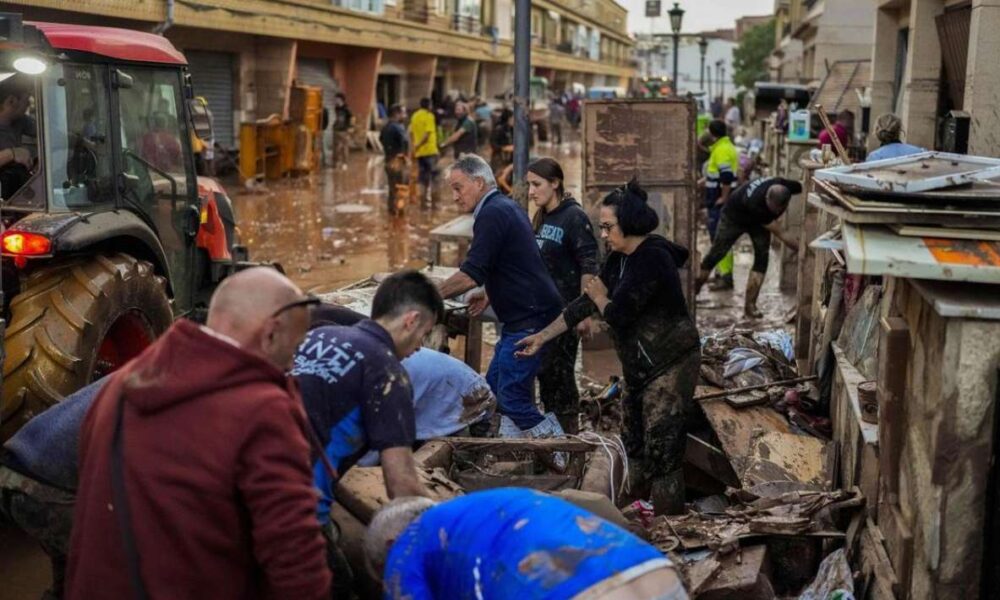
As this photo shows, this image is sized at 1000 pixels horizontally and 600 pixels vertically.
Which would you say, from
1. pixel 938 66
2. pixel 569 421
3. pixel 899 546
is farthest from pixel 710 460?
pixel 938 66

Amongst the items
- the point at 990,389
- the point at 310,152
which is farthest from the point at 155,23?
the point at 990,389

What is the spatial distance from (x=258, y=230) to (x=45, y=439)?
13.0 meters

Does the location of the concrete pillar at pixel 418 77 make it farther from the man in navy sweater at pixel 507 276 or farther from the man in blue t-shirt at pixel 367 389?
the man in blue t-shirt at pixel 367 389

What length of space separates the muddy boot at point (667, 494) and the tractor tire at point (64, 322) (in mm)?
2800

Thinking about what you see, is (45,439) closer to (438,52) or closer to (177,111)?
(177,111)

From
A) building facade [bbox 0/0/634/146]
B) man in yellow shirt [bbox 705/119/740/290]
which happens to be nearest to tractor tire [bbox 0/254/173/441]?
man in yellow shirt [bbox 705/119/740/290]

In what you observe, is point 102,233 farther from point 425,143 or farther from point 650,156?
point 425,143

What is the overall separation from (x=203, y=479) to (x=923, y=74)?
11.7m

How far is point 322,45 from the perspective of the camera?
28562 mm

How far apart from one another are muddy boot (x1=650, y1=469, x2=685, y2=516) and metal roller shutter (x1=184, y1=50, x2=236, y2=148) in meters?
19.1

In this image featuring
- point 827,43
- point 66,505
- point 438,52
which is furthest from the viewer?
point 438,52

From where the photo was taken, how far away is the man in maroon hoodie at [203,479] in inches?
102

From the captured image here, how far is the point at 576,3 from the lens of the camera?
204 feet

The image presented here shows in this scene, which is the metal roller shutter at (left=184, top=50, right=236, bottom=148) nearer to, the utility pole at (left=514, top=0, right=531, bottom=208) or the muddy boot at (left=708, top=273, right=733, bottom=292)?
the muddy boot at (left=708, top=273, right=733, bottom=292)
